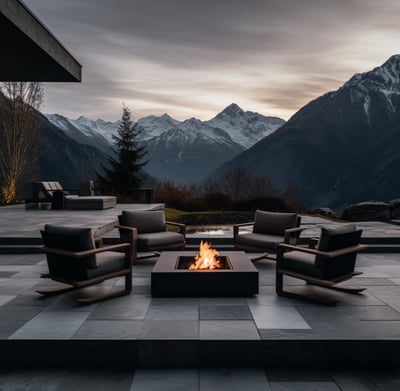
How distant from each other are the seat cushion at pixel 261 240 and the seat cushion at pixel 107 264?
7.49ft

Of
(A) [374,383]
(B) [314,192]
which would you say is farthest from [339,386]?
(B) [314,192]

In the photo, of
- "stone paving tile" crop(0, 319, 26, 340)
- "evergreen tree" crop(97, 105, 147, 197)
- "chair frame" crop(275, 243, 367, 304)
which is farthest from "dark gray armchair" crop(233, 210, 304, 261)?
"evergreen tree" crop(97, 105, 147, 197)

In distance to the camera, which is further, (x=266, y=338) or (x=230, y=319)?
(x=230, y=319)

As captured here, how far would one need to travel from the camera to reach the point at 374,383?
282cm

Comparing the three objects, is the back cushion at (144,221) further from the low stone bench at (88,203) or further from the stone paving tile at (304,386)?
the low stone bench at (88,203)

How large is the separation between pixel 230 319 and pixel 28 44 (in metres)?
7.11

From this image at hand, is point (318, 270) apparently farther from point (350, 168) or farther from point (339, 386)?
point (350, 168)

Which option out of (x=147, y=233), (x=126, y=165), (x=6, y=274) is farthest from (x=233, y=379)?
(x=126, y=165)

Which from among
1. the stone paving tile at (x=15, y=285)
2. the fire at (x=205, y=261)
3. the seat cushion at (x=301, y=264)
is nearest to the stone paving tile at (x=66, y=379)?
the stone paving tile at (x=15, y=285)

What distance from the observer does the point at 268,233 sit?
246 inches

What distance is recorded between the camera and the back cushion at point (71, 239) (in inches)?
155

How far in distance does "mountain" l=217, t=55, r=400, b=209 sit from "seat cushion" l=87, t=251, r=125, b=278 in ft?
275

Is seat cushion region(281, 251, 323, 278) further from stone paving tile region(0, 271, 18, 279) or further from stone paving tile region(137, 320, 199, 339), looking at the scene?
stone paving tile region(0, 271, 18, 279)

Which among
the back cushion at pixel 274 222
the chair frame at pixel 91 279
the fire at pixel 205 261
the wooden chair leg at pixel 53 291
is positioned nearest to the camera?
the chair frame at pixel 91 279
